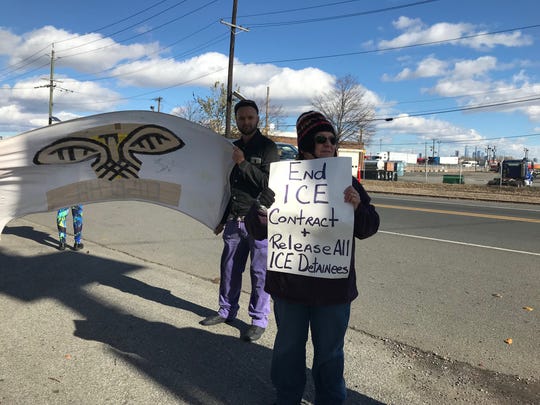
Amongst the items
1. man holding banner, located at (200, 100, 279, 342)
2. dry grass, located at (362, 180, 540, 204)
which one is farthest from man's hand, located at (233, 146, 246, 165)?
dry grass, located at (362, 180, 540, 204)

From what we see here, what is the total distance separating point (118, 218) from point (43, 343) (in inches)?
269

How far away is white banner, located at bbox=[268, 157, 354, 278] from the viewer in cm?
248

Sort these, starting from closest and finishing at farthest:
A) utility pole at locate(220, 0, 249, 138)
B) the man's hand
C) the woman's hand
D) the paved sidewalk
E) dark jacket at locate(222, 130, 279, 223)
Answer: the woman's hand
the paved sidewalk
the man's hand
dark jacket at locate(222, 130, 279, 223)
utility pole at locate(220, 0, 249, 138)

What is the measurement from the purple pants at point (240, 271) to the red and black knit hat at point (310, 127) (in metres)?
1.34

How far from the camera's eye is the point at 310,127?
101 inches

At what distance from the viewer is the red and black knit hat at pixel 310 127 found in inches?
99.5

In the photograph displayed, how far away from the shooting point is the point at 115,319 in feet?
13.8

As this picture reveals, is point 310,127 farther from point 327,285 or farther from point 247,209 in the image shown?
point 247,209

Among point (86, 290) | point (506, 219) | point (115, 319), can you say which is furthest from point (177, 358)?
point (506, 219)

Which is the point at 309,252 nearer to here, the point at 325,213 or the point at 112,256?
the point at 325,213

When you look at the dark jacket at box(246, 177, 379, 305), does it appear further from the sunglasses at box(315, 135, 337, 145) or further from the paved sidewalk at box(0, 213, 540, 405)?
the paved sidewalk at box(0, 213, 540, 405)

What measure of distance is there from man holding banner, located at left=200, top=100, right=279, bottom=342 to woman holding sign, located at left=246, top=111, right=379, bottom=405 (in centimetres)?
102

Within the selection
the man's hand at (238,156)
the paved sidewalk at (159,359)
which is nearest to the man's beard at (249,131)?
the man's hand at (238,156)

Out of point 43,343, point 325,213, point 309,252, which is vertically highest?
point 325,213
